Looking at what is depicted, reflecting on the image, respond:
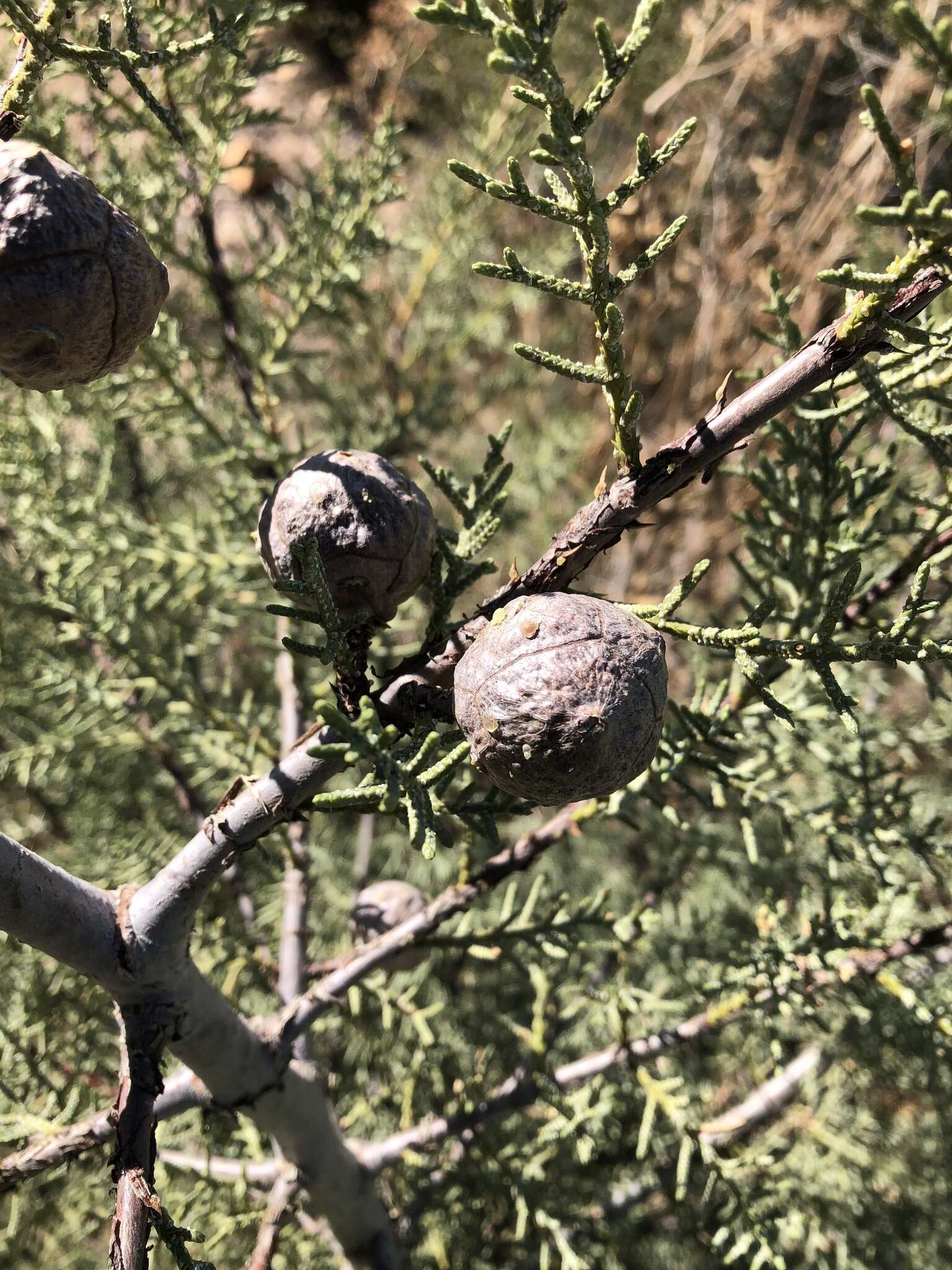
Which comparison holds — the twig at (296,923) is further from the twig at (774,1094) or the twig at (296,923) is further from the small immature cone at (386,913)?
the twig at (774,1094)

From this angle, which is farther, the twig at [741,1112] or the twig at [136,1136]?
the twig at [741,1112]

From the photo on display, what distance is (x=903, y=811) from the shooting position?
1.70 m

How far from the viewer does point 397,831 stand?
320 cm

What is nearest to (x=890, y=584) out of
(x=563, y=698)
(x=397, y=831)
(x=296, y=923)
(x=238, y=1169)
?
(x=563, y=698)

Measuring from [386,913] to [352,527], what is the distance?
0.98m

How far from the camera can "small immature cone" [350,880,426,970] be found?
164 centimetres

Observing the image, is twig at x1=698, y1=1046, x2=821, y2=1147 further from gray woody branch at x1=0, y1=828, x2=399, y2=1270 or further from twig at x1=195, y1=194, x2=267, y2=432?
twig at x1=195, y1=194, x2=267, y2=432

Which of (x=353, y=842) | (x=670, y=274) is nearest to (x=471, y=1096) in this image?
(x=353, y=842)

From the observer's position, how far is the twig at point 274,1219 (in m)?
1.35

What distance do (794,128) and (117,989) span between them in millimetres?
4715

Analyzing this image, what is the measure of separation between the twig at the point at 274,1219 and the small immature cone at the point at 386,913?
40cm

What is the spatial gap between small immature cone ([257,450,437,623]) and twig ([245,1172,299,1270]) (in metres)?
1.08

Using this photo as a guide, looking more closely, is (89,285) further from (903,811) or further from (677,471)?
(903,811)

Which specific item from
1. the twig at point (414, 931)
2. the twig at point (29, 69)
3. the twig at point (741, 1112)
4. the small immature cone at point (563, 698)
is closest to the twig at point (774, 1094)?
the twig at point (741, 1112)
